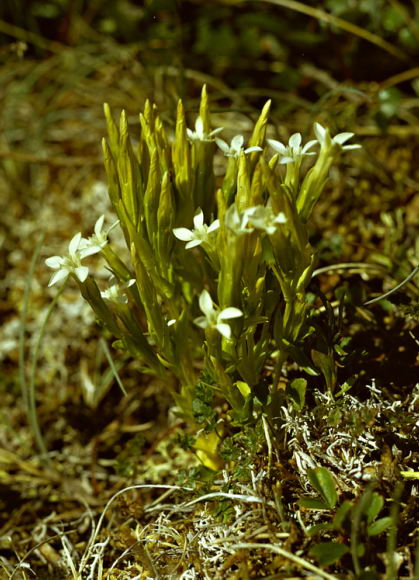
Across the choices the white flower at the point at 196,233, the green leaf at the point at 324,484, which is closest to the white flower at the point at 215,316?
the white flower at the point at 196,233

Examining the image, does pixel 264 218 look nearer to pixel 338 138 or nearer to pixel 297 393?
pixel 338 138

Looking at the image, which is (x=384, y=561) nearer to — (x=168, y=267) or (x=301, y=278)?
(x=301, y=278)

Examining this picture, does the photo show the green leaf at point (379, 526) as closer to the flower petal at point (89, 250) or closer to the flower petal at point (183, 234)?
the flower petal at point (183, 234)

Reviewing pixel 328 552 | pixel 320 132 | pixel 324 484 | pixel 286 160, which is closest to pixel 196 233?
pixel 286 160

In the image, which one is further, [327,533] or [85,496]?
[85,496]

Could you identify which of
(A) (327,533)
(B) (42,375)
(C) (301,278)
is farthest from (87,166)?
(A) (327,533)

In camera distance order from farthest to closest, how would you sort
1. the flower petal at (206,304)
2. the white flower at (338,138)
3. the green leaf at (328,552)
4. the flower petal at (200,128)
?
the flower petal at (200,128), the white flower at (338,138), the flower petal at (206,304), the green leaf at (328,552)
